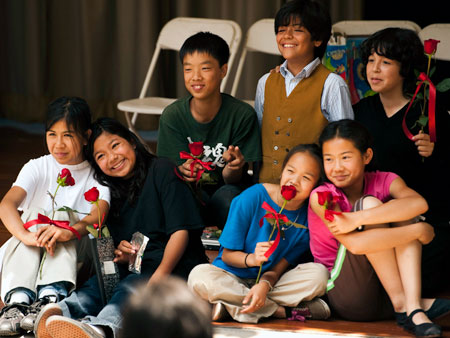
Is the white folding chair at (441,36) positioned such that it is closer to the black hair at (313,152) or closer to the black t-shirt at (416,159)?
the black t-shirt at (416,159)

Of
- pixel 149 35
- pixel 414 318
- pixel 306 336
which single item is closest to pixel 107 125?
pixel 306 336

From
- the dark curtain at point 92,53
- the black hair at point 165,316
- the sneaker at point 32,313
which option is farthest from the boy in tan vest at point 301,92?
the dark curtain at point 92,53

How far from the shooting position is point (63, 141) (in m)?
2.36

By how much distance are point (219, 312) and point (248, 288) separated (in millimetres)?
119

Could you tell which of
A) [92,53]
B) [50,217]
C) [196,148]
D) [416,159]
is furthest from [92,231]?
[92,53]

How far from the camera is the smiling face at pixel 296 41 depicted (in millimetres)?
2564

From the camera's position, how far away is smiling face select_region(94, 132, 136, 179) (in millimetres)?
2336

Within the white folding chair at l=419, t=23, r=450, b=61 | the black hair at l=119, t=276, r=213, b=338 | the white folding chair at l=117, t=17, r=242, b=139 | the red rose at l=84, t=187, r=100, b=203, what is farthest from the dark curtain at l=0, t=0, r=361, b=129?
the black hair at l=119, t=276, r=213, b=338

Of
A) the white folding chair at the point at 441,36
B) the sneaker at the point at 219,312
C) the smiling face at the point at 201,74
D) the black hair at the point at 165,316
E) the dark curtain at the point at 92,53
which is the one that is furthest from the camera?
the dark curtain at the point at 92,53

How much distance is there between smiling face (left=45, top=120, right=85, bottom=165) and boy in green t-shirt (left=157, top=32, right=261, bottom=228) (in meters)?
0.40

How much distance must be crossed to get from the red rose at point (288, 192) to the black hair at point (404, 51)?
63 cm

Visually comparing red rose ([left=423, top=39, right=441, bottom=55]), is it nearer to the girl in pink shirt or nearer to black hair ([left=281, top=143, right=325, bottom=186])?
the girl in pink shirt

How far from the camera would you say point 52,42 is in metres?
4.94

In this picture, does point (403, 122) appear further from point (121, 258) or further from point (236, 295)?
point (121, 258)
